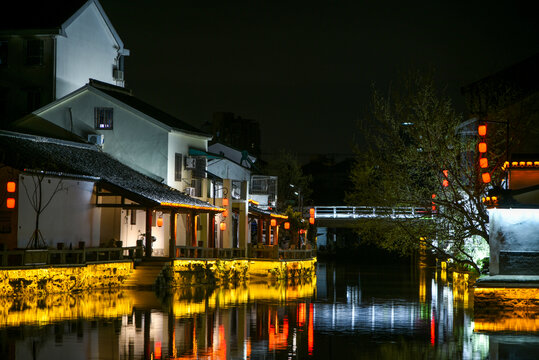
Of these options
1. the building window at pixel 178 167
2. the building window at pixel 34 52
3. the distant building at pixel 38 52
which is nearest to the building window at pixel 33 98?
the distant building at pixel 38 52

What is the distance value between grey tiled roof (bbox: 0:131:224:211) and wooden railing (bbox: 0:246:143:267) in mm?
2470

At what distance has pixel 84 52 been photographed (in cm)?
4688

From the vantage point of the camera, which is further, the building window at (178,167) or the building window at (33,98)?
the building window at (33,98)

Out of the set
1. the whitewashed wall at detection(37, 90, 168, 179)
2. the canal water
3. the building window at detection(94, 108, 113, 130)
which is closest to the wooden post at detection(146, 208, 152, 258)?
the canal water

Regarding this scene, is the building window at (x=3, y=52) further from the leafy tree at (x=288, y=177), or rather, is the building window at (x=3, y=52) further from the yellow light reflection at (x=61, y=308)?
the leafy tree at (x=288, y=177)

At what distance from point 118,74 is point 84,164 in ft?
51.2

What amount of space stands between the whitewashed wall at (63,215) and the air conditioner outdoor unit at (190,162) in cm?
895

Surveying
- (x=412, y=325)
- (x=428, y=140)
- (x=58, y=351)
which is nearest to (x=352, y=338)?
(x=412, y=325)

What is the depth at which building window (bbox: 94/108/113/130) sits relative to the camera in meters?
42.7

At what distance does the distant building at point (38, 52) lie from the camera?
146 feet

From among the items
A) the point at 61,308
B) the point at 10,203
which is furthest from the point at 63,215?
the point at 61,308

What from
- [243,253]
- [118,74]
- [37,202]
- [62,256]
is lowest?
[243,253]

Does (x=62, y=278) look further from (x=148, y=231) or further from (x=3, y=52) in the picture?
(x=3, y=52)

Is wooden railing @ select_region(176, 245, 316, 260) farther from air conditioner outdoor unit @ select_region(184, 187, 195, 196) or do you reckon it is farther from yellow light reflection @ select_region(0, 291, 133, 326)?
yellow light reflection @ select_region(0, 291, 133, 326)
